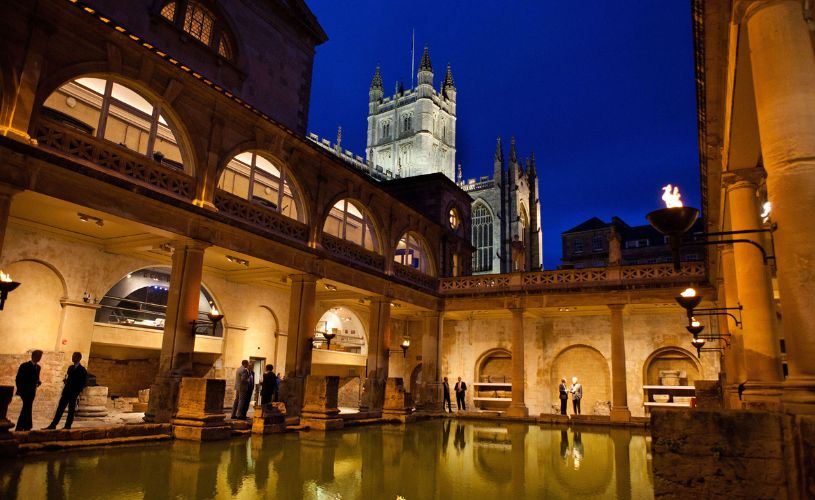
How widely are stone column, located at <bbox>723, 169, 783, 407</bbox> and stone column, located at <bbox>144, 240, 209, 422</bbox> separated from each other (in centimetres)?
1202

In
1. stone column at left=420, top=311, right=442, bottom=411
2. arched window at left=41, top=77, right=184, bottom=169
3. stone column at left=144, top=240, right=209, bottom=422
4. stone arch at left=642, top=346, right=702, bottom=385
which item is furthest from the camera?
stone column at left=420, top=311, right=442, bottom=411

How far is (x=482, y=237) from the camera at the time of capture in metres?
66.0

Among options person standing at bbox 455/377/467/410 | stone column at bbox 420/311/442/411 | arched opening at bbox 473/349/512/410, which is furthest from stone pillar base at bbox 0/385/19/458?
arched opening at bbox 473/349/512/410

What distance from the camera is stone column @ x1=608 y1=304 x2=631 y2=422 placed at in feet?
70.7

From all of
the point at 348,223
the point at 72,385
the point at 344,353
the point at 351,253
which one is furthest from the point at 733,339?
the point at 344,353

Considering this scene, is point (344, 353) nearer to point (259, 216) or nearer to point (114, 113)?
point (259, 216)

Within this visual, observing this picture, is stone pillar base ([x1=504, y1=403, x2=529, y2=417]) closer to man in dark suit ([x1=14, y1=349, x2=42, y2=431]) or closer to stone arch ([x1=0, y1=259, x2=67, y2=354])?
stone arch ([x1=0, y1=259, x2=67, y2=354])

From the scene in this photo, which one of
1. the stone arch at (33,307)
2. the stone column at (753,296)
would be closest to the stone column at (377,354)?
the stone arch at (33,307)

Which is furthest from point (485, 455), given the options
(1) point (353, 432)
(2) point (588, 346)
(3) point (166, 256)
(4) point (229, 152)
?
(2) point (588, 346)

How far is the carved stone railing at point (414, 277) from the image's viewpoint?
24.0 meters

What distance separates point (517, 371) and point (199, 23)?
707 inches

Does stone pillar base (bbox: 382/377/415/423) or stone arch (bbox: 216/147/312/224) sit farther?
stone pillar base (bbox: 382/377/415/423)

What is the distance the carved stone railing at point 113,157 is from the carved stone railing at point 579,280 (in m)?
14.7

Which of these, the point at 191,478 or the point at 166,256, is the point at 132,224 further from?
the point at 191,478
